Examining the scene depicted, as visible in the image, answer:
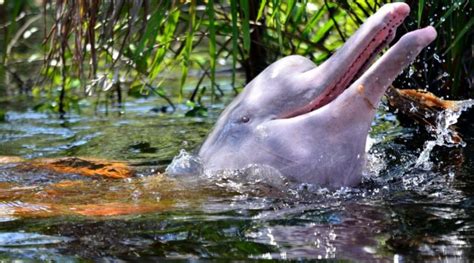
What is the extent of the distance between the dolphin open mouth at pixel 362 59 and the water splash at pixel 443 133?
603 millimetres

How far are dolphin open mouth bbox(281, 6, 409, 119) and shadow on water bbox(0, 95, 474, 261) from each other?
1.07 feet

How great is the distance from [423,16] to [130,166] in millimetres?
1561

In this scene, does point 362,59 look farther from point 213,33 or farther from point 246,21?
point 213,33

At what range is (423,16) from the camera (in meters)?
4.81

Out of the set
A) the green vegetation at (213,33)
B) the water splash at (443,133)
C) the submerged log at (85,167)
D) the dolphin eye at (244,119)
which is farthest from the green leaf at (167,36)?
the water splash at (443,133)

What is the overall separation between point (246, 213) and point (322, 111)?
491 millimetres

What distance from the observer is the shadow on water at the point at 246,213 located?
9.96 feet

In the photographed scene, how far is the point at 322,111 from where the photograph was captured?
12.2 ft

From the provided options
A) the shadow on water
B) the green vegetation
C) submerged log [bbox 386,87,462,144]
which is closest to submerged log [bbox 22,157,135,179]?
the shadow on water

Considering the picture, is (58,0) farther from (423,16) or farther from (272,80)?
(423,16)

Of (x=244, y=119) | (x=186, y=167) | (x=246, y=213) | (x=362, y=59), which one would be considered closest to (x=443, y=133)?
(x=362, y=59)

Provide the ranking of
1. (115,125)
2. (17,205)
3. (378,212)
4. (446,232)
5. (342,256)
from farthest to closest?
(115,125), (17,205), (378,212), (446,232), (342,256)

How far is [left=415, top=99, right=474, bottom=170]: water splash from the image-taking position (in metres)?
4.29

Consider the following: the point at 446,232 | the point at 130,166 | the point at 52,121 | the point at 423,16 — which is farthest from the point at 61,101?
the point at 446,232
